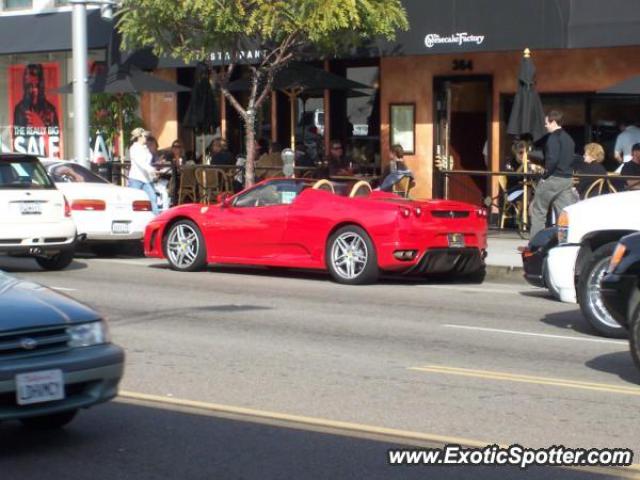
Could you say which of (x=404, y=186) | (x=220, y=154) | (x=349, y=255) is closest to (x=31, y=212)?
(x=349, y=255)

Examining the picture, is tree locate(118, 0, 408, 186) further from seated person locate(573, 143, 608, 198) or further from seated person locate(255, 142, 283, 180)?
seated person locate(573, 143, 608, 198)

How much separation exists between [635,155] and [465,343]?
9274 millimetres

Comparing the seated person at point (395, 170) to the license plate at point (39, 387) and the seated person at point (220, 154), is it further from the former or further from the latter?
the license plate at point (39, 387)

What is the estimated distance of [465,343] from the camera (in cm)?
1164

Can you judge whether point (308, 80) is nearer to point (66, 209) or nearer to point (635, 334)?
point (66, 209)

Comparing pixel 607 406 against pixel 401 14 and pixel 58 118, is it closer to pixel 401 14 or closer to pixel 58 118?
pixel 401 14

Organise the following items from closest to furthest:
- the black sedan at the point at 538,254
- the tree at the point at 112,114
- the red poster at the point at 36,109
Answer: the black sedan at the point at 538,254
the tree at the point at 112,114
the red poster at the point at 36,109

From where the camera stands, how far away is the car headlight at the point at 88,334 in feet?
23.9

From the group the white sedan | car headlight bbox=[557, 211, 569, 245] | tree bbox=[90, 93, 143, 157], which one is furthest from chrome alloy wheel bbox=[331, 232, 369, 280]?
tree bbox=[90, 93, 143, 157]

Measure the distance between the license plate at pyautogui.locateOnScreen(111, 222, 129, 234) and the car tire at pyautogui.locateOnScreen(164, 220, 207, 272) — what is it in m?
1.74

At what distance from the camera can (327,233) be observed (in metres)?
16.6

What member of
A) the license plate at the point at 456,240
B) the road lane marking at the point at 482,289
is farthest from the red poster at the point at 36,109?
the license plate at the point at 456,240

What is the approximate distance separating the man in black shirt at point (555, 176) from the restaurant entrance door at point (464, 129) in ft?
18.4

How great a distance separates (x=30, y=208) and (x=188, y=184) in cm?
765
